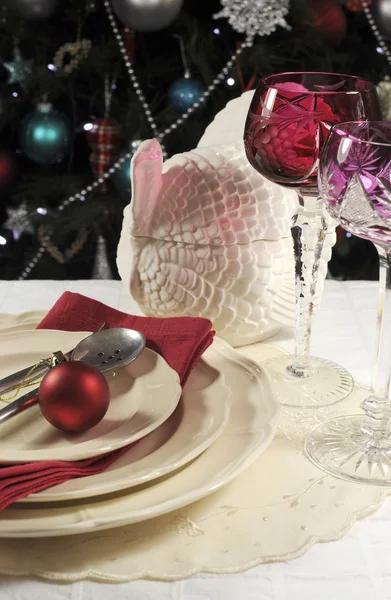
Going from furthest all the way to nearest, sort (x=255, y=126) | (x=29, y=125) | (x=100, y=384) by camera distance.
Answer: (x=29, y=125), (x=255, y=126), (x=100, y=384)

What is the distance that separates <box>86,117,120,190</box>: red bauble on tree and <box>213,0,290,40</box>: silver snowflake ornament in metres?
0.44

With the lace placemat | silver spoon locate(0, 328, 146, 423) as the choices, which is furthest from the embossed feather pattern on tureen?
the lace placemat

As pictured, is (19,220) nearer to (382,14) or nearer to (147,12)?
(147,12)

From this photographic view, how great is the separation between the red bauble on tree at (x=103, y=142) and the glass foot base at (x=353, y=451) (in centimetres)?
157

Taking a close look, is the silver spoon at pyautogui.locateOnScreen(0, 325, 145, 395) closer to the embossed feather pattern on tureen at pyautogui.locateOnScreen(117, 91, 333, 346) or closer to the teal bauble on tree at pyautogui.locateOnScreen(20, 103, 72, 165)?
the embossed feather pattern on tureen at pyautogui.locateOnScreen(117, 91, 333, 346)

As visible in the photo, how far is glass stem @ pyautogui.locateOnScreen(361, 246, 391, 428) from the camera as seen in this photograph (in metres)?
0.64

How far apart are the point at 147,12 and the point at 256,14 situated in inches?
11.3

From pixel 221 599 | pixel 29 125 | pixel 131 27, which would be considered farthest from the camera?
pixel 29 125

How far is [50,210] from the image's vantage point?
2.27 m

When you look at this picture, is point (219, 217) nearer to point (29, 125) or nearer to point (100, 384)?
point (100, 384)

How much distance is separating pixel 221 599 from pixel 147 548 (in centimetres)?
7

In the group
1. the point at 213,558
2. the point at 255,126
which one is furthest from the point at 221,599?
the point at 255,126

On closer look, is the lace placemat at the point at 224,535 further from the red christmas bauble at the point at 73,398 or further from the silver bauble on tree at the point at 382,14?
the silver bauble on tree at the point at 382,14

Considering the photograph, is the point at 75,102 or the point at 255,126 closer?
the point at 255,126
